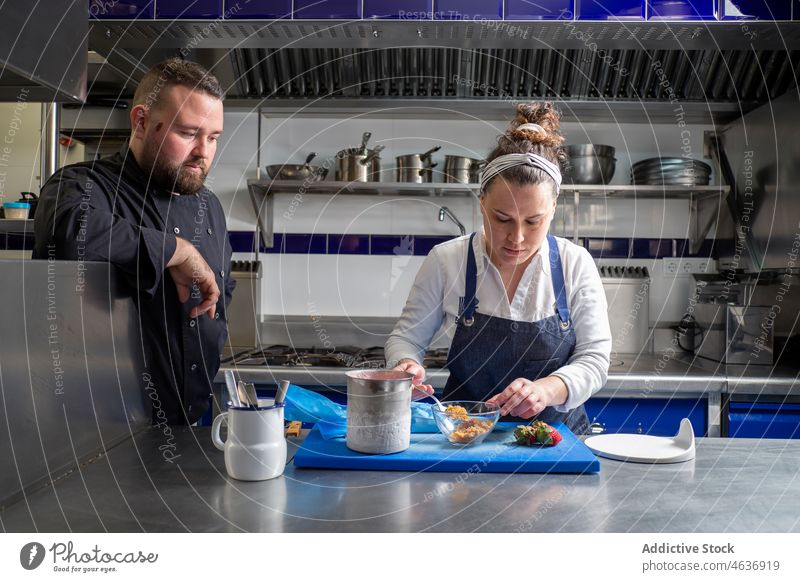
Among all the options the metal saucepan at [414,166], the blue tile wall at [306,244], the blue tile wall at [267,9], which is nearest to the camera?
the blue tile wall at [267,9]

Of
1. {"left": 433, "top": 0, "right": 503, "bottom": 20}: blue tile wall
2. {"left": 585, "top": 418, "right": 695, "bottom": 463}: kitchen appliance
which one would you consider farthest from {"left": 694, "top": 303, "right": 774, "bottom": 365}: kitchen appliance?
{"left": 585, "top": 418, "right": 695, "bottom": 463}: kitchen appliance

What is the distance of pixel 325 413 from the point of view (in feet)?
4.21

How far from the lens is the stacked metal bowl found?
9.33 feet

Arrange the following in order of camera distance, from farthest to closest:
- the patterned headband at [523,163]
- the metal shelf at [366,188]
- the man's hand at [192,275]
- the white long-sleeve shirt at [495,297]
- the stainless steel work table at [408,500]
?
the metal shelf at [366,188] → the white long-sleeve shirt at [495,297] → the patterned headband at [523,163] → the man's hand at [192,275] → the stainless steel work table at [408,500]

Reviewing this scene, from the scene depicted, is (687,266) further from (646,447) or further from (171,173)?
(171,173)

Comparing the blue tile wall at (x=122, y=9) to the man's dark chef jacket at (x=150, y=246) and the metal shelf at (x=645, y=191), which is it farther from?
the metal shelf at (x=645, y=191)

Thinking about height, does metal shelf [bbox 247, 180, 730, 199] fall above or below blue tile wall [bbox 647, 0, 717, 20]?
below

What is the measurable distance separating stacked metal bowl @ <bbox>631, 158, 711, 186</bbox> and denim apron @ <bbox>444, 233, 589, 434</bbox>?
55.4 inches

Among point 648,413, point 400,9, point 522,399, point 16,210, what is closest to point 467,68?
point 400,9

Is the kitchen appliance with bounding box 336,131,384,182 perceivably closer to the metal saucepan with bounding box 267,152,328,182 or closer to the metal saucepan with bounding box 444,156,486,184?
the metal saucepan with bounding box 267,152,328,182

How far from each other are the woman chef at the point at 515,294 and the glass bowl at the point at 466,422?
37 cm

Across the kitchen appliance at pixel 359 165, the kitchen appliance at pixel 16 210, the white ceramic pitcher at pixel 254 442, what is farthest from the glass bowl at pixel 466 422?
the kitchen appliance at pixel 16 210

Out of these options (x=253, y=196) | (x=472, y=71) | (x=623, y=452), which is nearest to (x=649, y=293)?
(x=472, y=71)

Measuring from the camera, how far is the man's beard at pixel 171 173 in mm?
1638
